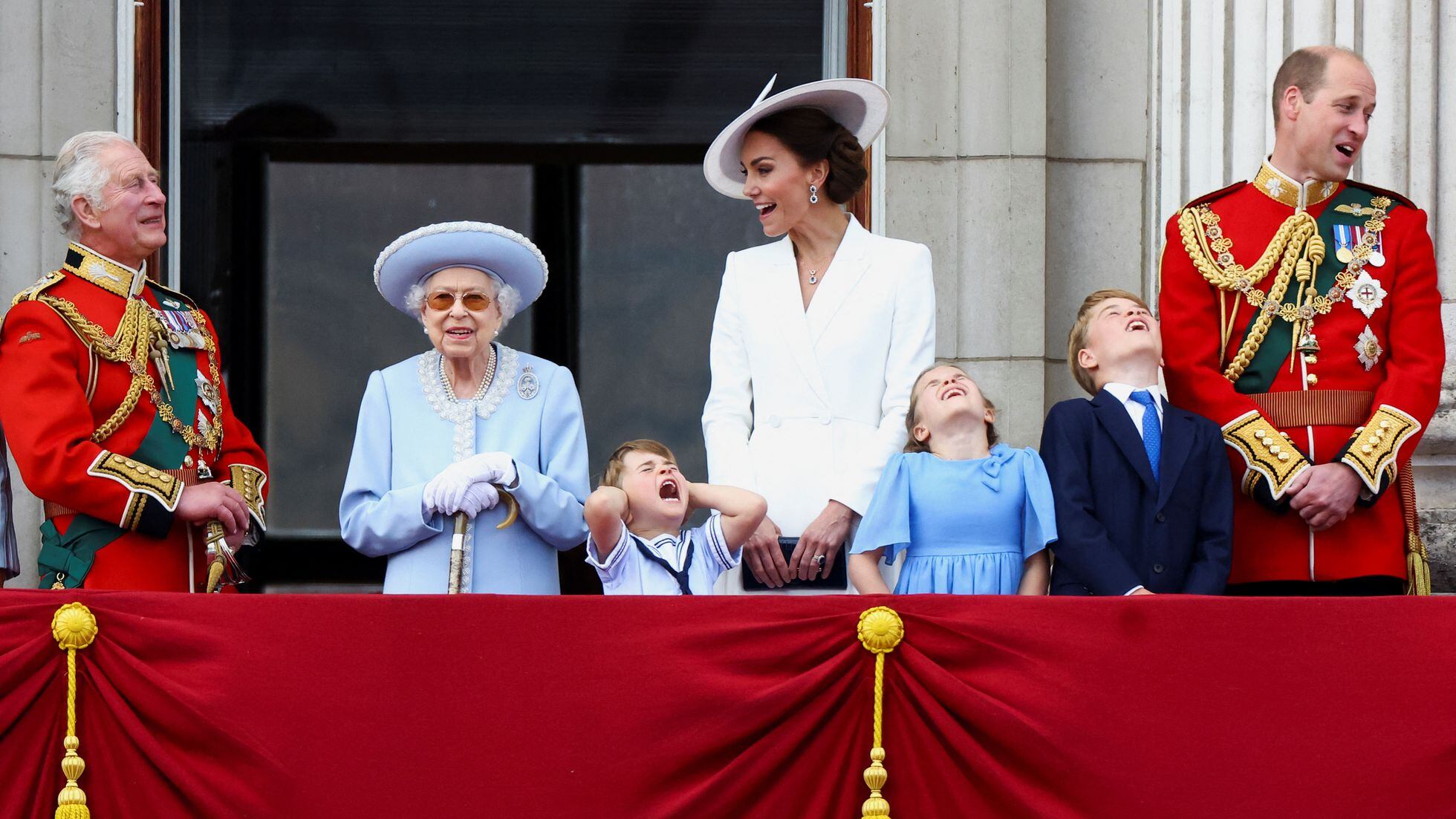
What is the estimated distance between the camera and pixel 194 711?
154 inches

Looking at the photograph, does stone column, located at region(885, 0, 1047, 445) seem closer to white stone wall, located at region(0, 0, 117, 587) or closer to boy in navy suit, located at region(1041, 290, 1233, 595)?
boy in navy suit, located at region(1041, 290, 1233, 595)

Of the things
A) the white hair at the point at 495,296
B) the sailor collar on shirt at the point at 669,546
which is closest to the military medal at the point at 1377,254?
the sailor collar on shirt at the point at 669,546

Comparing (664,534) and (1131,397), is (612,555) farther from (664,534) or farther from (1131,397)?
(1131,397)

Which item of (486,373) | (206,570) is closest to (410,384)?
(486,373)

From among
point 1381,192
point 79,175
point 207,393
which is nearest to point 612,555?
point 207,393

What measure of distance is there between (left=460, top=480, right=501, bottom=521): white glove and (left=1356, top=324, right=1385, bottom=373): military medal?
2.06 meters

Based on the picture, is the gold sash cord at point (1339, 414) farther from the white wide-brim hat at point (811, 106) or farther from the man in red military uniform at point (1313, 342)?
the white wide-brim hat at point (811, 106)

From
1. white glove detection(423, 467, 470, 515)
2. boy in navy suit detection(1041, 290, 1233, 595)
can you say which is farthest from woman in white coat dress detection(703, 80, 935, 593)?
white glove detection(423, 467, 470, 515)

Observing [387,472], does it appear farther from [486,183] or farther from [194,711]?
[486,183]

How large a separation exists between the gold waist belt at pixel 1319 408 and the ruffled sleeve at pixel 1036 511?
0.62 m

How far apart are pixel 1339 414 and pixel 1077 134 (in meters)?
2.19

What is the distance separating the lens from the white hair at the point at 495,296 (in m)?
4.80

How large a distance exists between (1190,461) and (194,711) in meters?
2.18

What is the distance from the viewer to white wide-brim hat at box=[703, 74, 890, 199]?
4992 millimetres
